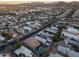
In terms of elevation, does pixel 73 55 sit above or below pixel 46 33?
below

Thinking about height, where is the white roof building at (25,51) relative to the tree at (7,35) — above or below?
below

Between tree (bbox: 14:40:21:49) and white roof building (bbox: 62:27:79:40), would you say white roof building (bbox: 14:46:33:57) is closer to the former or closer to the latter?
tree (bbox: 14:40:21:49)

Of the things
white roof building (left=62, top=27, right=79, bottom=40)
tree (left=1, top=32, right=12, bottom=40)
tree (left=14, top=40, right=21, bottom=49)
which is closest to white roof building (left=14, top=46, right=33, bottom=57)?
tree (left=14, top=40, right=21, bottom=49)

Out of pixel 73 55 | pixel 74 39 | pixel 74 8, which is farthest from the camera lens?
pixel 74 8

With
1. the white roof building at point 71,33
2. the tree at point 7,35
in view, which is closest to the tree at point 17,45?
the tree at point 7,35

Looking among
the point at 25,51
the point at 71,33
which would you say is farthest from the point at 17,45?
the point at 71,33

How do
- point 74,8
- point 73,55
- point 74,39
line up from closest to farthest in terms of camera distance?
1. point 73,55
2. point 74,39
3. point 74,8

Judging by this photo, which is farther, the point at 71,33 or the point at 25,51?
the point at 71,33

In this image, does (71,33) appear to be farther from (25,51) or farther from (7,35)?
(7,35)

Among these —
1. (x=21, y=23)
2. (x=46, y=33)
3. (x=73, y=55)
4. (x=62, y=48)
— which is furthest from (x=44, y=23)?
(x=73, y=55)

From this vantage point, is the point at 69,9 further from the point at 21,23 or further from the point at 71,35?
the point at 21,23

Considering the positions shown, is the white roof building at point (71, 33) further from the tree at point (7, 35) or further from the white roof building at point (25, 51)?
the tree at point (7, 35)
